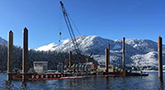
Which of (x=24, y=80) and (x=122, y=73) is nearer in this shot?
(x=24, y=80)

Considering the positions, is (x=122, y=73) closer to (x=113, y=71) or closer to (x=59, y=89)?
(x=113, y=71)

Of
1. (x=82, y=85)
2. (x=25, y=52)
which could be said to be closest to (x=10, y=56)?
(x=25, y=52)

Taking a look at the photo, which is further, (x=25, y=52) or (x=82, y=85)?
(x=25, y=52)

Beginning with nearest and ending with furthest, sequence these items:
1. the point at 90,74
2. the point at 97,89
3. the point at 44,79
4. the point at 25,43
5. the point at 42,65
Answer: the point at 97,89, the point at 25,43, the point at 44,79, the point at 42,65, the point at 90,74

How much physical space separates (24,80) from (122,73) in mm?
70621

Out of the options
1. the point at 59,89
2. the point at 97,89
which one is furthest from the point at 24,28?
the point at 97,89

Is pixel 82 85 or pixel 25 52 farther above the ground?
pixel 25 52

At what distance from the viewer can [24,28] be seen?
Result: 6819cm

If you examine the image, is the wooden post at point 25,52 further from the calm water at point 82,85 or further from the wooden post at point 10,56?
the calm water at point 82,85

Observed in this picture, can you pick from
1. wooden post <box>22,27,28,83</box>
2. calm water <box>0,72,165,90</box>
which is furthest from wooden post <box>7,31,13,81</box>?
wooden post <box>22,27,28,83</box>

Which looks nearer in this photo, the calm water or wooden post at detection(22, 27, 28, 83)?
the calm water

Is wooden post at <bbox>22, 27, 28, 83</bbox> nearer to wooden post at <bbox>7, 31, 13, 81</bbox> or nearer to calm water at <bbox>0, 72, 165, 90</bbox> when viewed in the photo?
wooden post at <bbox>7, 31, 13, 81</bbox>

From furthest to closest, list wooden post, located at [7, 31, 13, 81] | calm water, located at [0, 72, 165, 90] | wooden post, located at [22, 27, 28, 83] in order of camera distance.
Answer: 1. wooden post, located at [7, 31, 13, 81]
2. wooden post, located at [22, 27, 28, 83]
3. calm water, located at [0, 72, 165, 90]

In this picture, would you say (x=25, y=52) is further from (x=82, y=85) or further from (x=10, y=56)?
(x=82, y=85)
